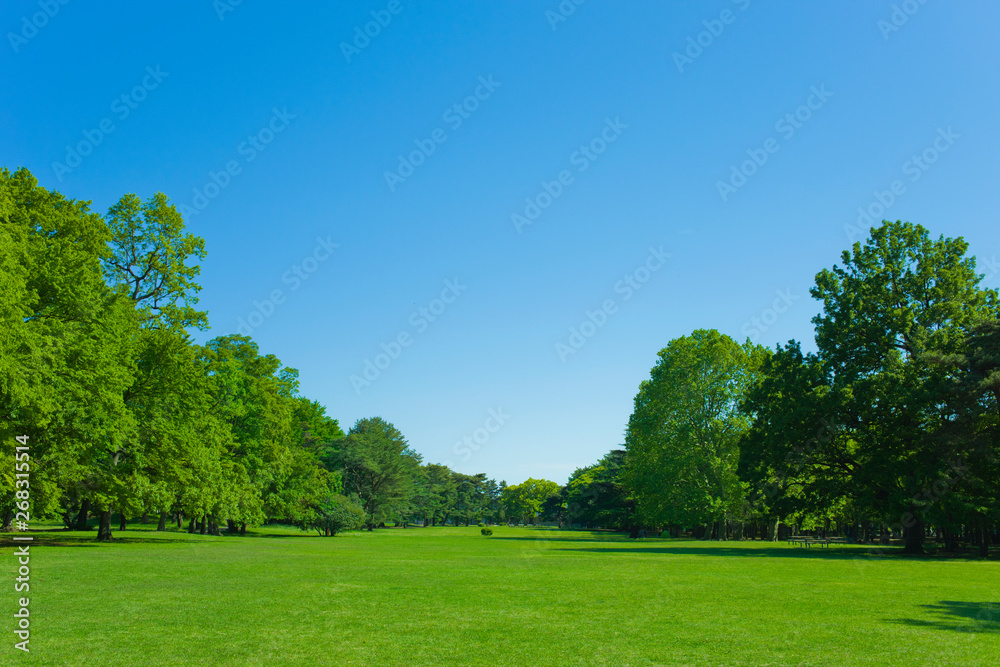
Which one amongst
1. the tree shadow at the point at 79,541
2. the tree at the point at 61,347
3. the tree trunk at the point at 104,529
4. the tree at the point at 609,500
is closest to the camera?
the tree at the point at 61,347

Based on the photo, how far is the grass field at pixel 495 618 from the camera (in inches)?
386

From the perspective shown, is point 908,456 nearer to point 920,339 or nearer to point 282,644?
point 920,339

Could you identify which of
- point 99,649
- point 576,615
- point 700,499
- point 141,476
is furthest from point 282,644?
point 700,499

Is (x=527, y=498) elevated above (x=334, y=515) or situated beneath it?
situated beneath

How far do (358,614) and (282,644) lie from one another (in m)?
3.31

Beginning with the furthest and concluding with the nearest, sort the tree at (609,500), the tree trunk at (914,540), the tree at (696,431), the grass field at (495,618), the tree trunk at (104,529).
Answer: the tree at (609,500) < the tree at (696,431) < the tree trunk at (104,529) < the tree trunk at (914,540) < the grass field at (495,618)

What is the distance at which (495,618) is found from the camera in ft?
43.8

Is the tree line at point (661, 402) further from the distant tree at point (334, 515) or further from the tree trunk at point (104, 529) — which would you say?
the distant tree at point (334, 515)

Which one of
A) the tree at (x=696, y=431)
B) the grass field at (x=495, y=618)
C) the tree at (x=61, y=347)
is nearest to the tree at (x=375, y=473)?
the tree at (x=696, y=431)

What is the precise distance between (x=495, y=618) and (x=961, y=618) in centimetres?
919

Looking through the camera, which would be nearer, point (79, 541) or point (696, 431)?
point (79, 541)

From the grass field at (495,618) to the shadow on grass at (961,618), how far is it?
4 cm

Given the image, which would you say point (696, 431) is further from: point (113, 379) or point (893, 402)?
point (113, 379)

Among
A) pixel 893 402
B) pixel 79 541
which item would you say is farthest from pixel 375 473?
pixel 893 402
